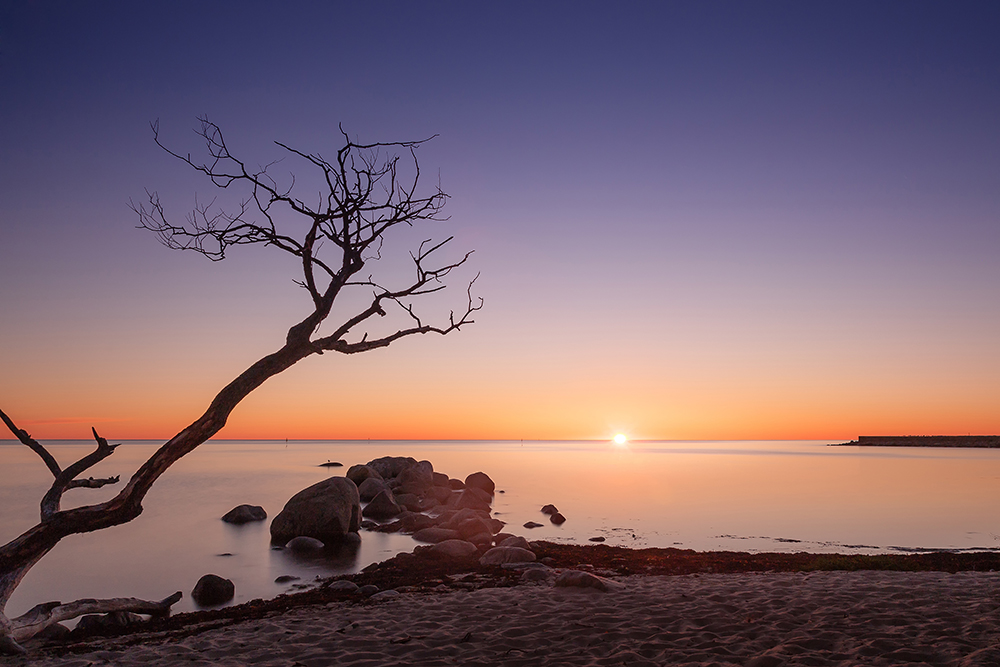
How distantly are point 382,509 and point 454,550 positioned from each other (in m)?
11.3

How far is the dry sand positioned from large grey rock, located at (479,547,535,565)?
3912mm

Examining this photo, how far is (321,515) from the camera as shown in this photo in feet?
66.9

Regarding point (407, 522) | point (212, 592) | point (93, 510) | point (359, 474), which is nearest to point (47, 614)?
point (93, 510)

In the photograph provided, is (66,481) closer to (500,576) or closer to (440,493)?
(500,576)

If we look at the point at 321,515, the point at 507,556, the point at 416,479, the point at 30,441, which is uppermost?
the point at 30,441

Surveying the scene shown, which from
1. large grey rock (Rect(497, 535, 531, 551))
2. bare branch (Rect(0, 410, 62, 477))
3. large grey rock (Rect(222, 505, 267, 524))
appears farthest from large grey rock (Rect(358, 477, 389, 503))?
bare branch (Rect(0, 410, 62, 477))

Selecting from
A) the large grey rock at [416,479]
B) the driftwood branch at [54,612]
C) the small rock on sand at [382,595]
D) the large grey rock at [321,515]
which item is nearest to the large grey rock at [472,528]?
the large grey rock at [321,515]

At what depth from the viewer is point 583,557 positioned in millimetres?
15883

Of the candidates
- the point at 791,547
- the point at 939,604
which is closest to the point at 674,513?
the point at 791,547

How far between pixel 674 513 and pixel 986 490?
23855mm

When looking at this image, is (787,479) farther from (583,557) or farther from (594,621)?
(594,621)

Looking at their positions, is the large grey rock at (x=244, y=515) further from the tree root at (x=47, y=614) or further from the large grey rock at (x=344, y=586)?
the tree root at (x=47, y=614)

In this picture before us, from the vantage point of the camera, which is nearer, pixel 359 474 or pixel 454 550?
pixel 454 550

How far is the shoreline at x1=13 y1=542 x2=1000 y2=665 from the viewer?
9.27 m
